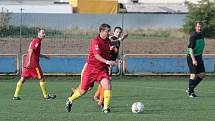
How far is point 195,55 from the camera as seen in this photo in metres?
17.8

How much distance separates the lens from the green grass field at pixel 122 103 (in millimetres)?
12844

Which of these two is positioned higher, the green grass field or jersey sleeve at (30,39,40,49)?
jersey sleeve at (30,39,40,49)

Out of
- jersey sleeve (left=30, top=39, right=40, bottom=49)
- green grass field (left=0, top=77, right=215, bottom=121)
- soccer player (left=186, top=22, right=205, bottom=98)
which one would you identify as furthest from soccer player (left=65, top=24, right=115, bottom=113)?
soccer player (left=186, top=22, right=205, bottom=98)

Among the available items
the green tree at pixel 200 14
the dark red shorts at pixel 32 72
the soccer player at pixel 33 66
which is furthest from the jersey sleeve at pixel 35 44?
the green tree at pixel 200 14

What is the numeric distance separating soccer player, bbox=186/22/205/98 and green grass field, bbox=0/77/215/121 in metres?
0.41

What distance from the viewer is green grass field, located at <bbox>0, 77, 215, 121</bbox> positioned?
12.8m

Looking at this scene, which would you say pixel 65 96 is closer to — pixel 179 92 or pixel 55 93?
pixel 55 93

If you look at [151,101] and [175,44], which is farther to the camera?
[175,44]

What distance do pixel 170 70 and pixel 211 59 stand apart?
59.9 inches

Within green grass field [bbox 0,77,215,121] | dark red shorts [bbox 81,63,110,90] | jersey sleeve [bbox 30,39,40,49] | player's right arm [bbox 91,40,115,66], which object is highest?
player's right arm [bbox 91,40,115,66]

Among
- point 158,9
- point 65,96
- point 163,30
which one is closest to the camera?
point 65,96

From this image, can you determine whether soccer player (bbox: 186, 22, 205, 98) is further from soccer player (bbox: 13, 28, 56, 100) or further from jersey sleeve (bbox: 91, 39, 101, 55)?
jersey sleeve (bbox: 91, 39, 101, 55)

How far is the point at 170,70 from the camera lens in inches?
1000

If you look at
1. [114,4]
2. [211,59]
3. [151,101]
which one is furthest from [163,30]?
[151,101]
